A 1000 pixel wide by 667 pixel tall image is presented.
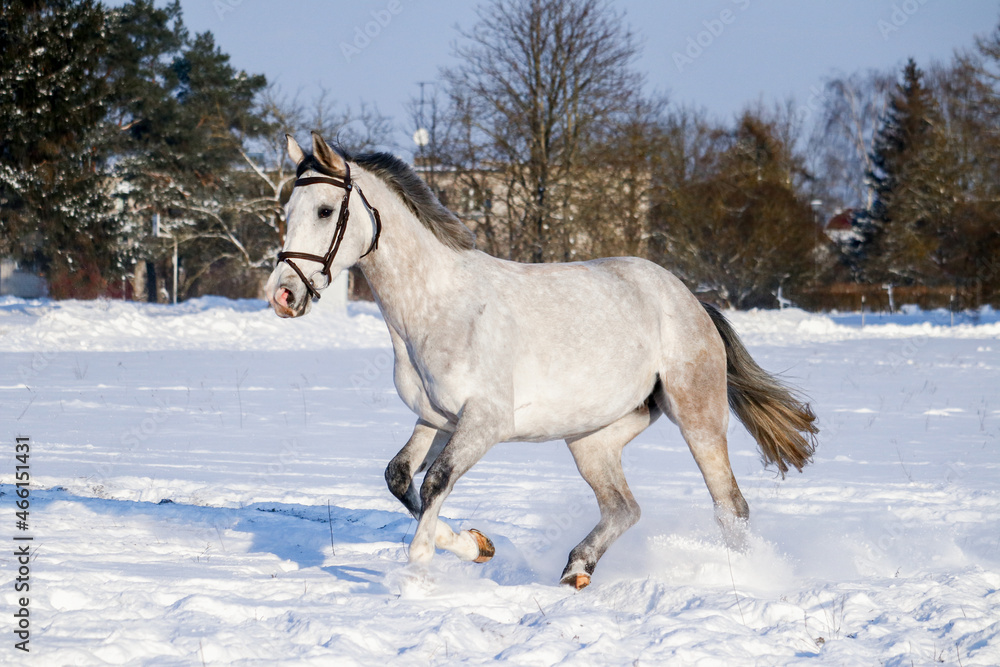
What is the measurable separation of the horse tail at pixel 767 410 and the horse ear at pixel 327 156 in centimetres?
243

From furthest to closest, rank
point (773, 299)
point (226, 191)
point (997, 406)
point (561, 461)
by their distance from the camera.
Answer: point (773, 299), point (226, 191), point (997, 406), point (561, 461)

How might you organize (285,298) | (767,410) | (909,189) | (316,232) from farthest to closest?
(909,189), (767,410), (316,232), (285,298)

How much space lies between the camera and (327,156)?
383cm

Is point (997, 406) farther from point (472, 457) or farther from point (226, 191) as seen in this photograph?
point (226, 191)

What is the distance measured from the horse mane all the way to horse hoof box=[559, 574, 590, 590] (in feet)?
5.43

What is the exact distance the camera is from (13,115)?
20344mm

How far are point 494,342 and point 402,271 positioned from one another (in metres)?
0.53

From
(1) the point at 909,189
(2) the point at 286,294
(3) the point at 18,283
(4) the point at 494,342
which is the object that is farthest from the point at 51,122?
(1) the point at 909,189

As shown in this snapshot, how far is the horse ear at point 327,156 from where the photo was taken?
3.76m

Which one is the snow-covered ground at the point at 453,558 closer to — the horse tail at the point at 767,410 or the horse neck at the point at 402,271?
the horse tail at the point at 767,410

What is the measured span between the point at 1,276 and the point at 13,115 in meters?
19.4

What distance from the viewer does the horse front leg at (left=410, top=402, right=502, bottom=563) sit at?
3676mm

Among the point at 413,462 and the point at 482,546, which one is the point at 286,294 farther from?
the point at 482,546

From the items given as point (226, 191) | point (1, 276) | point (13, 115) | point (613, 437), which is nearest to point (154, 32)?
point (226, 191)
